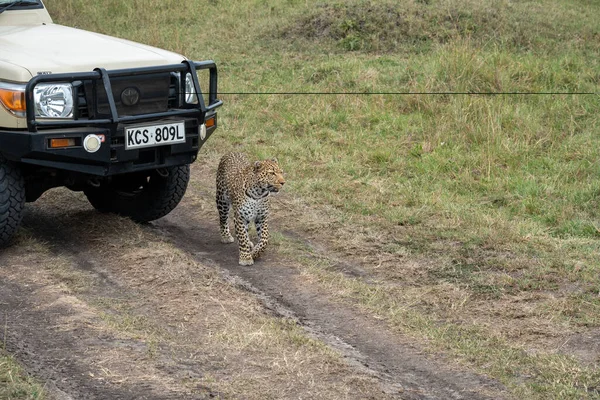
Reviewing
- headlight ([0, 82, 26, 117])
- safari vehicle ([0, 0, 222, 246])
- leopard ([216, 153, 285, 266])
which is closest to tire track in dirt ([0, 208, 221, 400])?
safari vehicle ([0, 0, 222, 246])

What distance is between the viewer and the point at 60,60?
20.7 ft

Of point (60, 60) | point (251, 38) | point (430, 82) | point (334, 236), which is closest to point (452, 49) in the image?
point (430, 82)

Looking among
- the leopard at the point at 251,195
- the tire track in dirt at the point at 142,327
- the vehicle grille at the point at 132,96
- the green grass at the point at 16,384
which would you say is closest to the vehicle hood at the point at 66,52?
the vehicle grille at the point at 132,96

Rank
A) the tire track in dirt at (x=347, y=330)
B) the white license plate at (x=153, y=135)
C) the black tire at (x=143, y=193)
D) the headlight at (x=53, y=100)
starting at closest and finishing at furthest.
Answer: the tire track in dirt at (x=347, y=330) < the headlight at (x=53, y=100) < the white license plate at (x=153, y=135) < the black tire at (x=143, y=193)

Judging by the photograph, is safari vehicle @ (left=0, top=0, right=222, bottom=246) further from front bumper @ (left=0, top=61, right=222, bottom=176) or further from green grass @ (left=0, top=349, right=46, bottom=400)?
green grass @ (left=0, top=349, right=46, bottom=400)

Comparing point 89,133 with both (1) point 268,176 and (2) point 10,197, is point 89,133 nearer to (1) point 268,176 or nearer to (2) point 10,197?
(2) point 10,197

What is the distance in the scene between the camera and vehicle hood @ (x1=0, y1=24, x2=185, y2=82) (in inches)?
246

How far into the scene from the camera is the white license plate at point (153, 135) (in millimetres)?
6262

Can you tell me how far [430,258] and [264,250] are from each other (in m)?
1.16

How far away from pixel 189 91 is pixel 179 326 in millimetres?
1956

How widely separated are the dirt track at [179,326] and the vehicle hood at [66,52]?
129cm

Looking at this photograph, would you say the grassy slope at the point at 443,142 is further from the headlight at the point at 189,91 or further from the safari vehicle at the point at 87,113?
the headlight at the point at 189,91

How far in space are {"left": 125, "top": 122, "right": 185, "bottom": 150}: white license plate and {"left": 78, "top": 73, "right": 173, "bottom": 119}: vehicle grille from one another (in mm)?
176

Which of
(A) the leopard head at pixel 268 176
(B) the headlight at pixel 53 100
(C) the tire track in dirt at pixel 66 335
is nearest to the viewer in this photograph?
(C) the tire track in dirt at pixel 66 335
